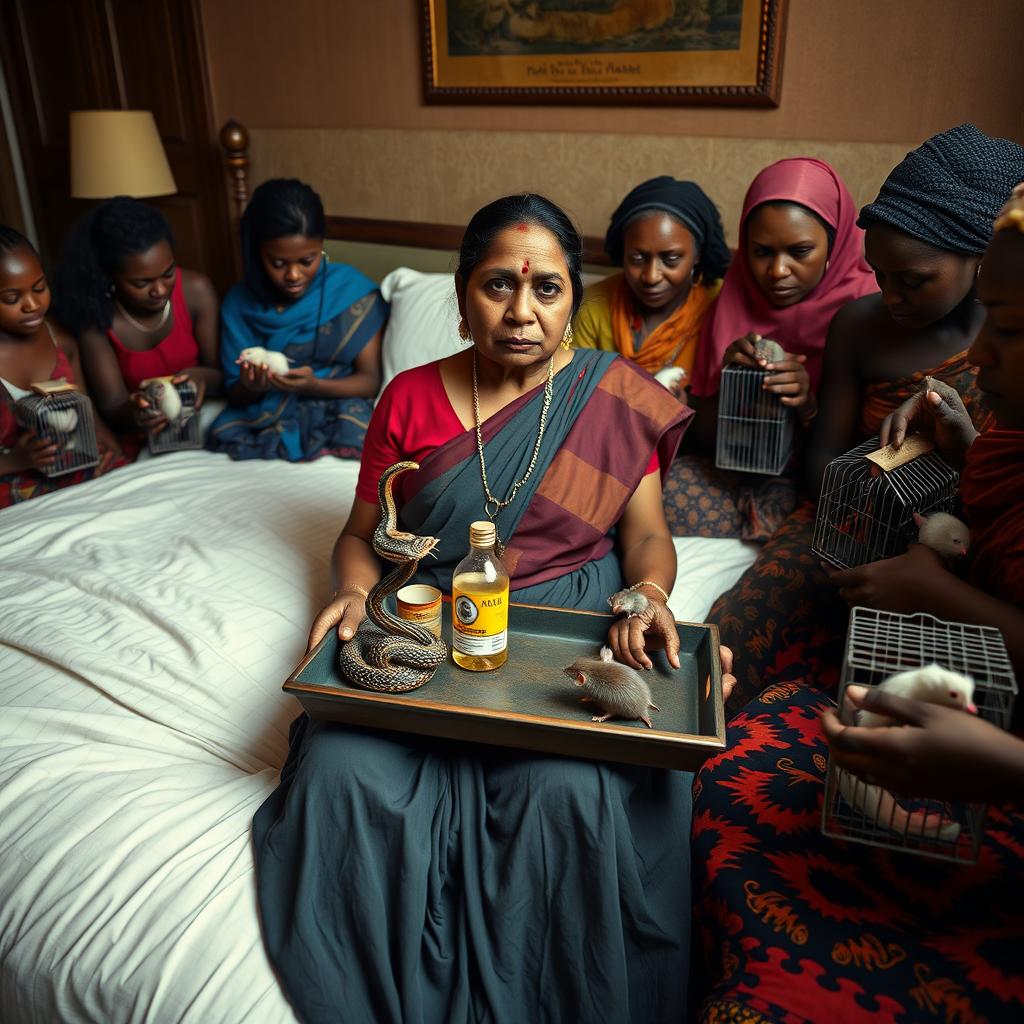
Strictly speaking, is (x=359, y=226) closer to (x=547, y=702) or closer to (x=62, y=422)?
(x=62, y=422)

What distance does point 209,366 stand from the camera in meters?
3.47

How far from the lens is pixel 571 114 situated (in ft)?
10.9

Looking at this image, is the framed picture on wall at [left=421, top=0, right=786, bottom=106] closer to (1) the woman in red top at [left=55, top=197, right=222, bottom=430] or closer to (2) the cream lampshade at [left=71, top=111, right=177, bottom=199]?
(1) the woman in red top at [left=55, top=197, right=222, bottom=430]

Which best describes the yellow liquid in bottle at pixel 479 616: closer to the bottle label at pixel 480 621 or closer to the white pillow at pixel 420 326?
the bottle label at pixel 480 621

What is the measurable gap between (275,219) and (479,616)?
214 cm

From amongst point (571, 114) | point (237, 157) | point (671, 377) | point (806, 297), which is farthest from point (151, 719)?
point (237, 157)

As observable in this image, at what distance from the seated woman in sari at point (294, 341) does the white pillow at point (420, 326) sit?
112 millimetres

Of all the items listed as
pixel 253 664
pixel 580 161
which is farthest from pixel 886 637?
pixel 580 161

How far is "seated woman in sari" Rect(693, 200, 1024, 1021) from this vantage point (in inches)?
42.5

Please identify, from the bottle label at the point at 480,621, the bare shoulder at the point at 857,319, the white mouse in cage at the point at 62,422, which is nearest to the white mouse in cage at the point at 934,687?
the bottle label at the point at 480,621

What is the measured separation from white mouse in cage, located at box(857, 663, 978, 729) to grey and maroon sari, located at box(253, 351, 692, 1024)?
18.3 inches

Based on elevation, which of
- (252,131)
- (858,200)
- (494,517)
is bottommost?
(494,517)

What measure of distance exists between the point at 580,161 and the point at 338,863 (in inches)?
109

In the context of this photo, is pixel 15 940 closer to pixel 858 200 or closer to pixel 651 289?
pixel 651 289
